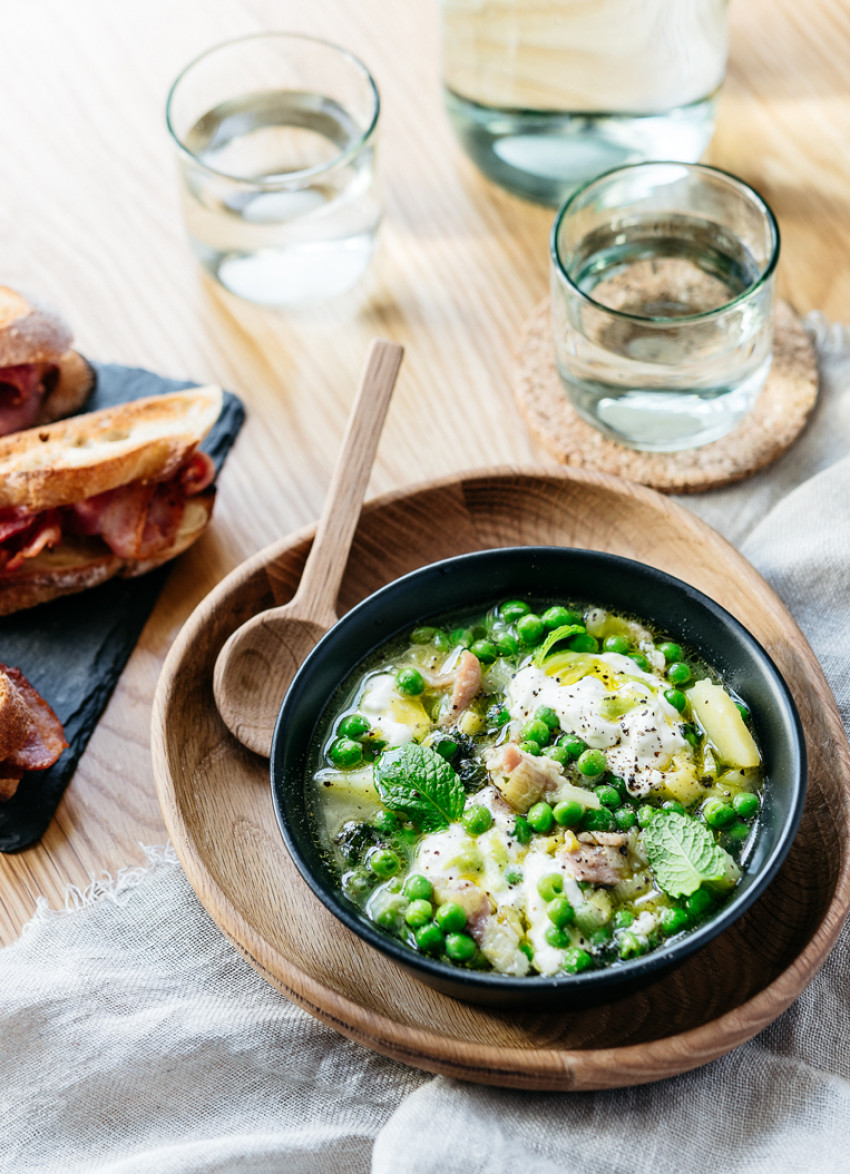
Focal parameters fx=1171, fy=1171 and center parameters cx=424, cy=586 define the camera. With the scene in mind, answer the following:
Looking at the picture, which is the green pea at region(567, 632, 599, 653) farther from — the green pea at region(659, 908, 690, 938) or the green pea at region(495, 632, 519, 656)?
the green pea at region(659, 908, 690, 938)

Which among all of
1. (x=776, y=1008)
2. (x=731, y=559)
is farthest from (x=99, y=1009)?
(x=731, y=559)

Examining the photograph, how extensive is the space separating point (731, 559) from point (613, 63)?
1527mm

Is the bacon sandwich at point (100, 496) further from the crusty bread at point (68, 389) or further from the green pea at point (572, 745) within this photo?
the green pea at point (572, 745)

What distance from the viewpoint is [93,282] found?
3.80 meters

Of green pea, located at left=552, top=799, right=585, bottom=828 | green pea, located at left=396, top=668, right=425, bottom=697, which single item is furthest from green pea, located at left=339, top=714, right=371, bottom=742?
green pea, located at left=552, top=799, right=585, bottom=828

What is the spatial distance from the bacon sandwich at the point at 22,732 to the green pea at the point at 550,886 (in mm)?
1241

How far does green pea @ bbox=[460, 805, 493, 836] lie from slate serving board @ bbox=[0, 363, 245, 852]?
108 cm

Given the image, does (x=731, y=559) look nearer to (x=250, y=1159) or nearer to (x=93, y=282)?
(x=250, y=1159)

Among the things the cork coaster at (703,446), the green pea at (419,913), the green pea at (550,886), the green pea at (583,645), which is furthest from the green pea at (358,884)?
the cork coaster at (703,446)

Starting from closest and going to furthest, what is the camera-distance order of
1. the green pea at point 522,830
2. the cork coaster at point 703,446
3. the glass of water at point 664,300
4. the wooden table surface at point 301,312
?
the green pea at point 522,830
the glass of water at point 664,300
the cork coaster at point 703,446
the wooden table surface at point 301,312

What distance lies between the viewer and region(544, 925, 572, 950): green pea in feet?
7.15

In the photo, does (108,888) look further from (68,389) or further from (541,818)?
(68,389)

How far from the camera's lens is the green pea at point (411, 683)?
2.59 meters

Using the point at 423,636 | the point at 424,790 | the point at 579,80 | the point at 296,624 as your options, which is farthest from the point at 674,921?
the point at 579,80
